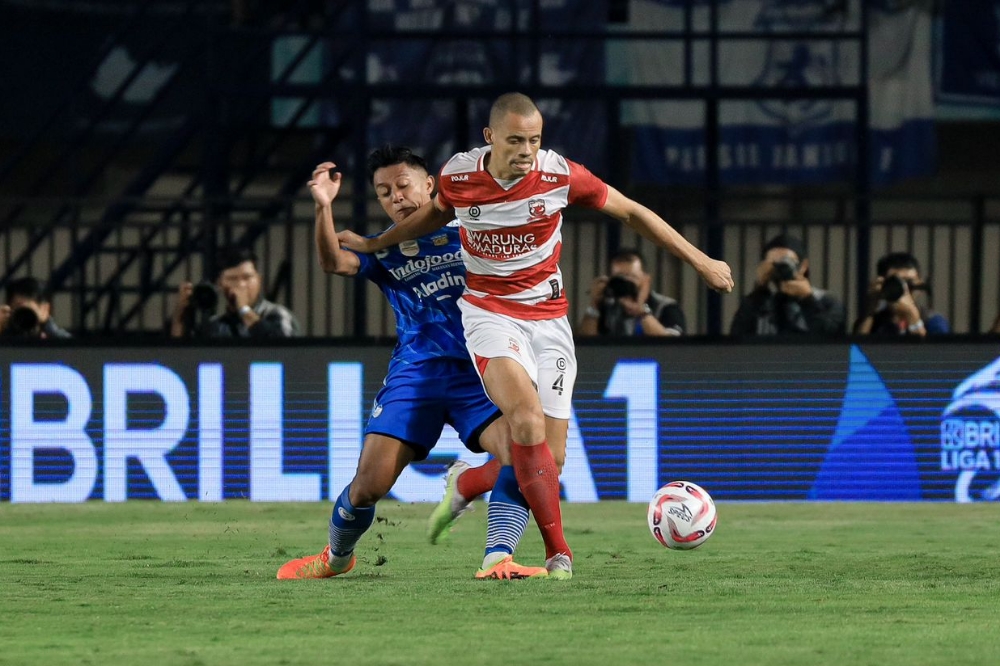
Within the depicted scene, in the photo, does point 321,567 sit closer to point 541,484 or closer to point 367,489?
point 367,489

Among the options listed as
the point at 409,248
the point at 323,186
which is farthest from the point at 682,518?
the point at 323,186

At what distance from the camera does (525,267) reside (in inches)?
298

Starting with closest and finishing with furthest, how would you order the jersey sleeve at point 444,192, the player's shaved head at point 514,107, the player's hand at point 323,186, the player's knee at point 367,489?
the player's shaved head at point 514,107
the jersey sleeve at point 444,192
the player's knee at point 367,489
the player's hand at point 323,186

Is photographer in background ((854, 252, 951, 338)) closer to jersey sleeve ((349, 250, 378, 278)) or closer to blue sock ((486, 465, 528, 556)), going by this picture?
jersey sleeve ((349, 250, 378, 278))

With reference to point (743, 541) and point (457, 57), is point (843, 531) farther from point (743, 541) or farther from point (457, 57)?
point (457, 57)

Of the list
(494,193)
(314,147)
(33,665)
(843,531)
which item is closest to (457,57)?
(314,147)

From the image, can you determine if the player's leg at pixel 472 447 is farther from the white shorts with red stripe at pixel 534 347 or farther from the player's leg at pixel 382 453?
the white shorts with red stripe at pixel 534 347

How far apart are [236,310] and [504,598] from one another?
585cm

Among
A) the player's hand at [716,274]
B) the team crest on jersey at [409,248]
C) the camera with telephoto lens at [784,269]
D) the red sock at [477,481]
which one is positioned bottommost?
the red sock at [477,481]

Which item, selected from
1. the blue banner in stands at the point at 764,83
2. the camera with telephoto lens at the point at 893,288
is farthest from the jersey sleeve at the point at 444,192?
the blue banner in stands at the point at 764,83

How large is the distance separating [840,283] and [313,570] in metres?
8.65

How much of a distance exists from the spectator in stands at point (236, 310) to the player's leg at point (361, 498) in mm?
4495

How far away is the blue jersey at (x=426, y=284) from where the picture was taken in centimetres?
801

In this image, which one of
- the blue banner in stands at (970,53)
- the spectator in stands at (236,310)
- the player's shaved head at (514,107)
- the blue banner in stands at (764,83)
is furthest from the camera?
the blue banner in stands at (970,53)
